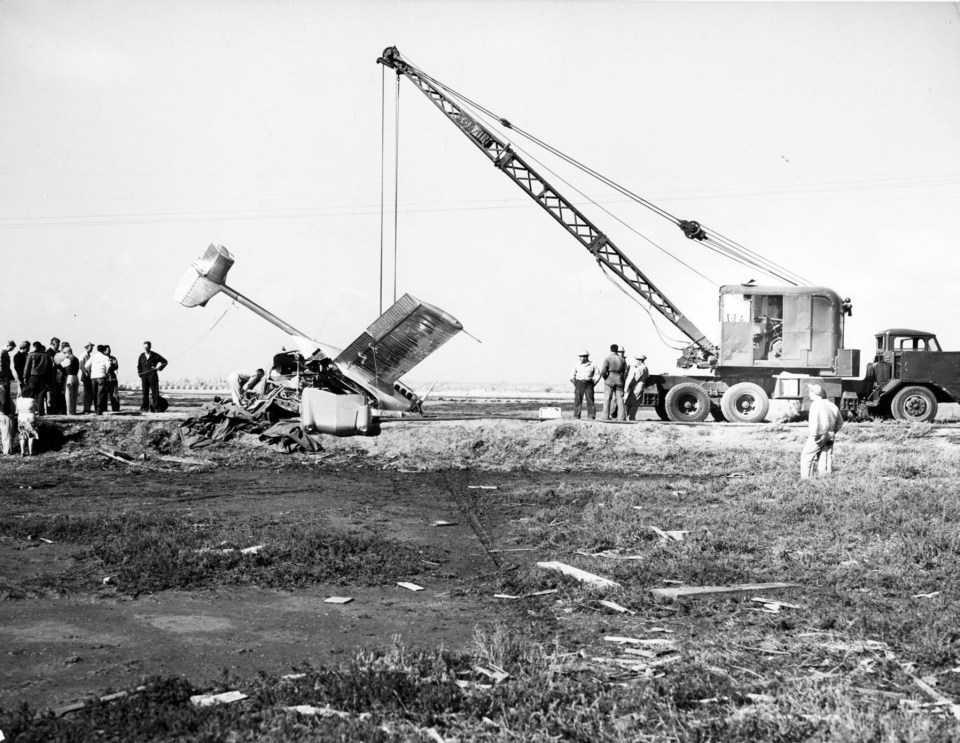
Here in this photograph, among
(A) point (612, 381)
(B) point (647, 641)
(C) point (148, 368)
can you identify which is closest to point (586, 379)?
(A) point (612, 381)

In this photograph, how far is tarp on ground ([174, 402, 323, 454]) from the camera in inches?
685

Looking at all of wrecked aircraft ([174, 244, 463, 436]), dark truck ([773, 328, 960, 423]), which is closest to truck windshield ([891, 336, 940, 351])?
dark truck ([773, 328, 960, 423])

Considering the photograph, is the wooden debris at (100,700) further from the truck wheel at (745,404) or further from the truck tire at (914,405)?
the truck tire at (914,405)

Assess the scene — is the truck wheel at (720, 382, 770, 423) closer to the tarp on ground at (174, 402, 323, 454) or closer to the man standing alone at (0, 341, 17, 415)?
the tarp on ground at (174, 402, 323, 454)

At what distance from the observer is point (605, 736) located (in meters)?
4.25

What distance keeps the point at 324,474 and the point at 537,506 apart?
4.76 meters

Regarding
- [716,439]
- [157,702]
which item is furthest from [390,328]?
[157,702]

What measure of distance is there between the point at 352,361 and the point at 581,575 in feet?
37.6

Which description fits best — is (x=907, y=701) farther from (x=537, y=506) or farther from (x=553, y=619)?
(x=537, y=506)

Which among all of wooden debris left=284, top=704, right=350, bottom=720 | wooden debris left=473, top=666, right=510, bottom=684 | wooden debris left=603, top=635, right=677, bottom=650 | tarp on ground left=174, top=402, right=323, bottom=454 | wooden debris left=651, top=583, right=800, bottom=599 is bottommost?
wooden debris left=603, top=635, right=677, bottom=650

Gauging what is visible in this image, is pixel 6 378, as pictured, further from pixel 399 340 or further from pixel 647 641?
pixel 647 641

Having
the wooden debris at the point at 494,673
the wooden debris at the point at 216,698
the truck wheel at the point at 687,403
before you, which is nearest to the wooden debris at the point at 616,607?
the wooden debris at the point at 494,673

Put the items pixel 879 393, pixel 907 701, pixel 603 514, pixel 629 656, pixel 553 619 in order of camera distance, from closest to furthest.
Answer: pixel 907 701 → pixel 629 656 → pixel 553 619 → pixel 603 514 → pixel 879 393

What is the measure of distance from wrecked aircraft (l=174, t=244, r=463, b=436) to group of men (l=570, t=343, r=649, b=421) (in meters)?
3.36
